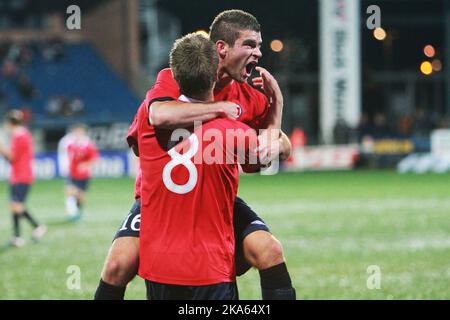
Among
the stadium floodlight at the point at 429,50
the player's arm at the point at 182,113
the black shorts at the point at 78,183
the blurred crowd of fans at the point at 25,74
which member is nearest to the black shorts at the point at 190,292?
the player's arm at the point at 182,113

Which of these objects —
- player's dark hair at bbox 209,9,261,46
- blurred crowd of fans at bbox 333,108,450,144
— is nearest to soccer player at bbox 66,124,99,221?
player's dark hair at bbox 209,9,261,46

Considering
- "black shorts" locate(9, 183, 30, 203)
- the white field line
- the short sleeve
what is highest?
the short sleeve

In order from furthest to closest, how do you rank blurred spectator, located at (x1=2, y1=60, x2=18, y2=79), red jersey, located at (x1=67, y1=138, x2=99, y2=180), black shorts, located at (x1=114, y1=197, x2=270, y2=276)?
blurred spectator, located at (x1=2, y1=60, x2=18, y2=79)
red jersey, located at (x1=67, y1=138, x2=99, y2=180)
black shorts, located at (x1=114, y1=197, x2=270, y2=276)

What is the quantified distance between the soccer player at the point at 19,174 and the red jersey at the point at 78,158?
3384mm

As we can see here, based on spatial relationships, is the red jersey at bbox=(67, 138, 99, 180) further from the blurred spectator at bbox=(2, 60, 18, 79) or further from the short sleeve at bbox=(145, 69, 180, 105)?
the blurred spectator at bbox=(2, 60, 18, 79)

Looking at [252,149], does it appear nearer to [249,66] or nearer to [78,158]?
[249,66]

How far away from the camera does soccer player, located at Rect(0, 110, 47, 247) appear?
43.8ft

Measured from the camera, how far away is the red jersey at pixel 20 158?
44.9 ft

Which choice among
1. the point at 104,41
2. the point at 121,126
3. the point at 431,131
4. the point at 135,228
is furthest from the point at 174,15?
the point at 135,228

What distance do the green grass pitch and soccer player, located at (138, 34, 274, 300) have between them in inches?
154

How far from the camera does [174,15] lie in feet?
131
